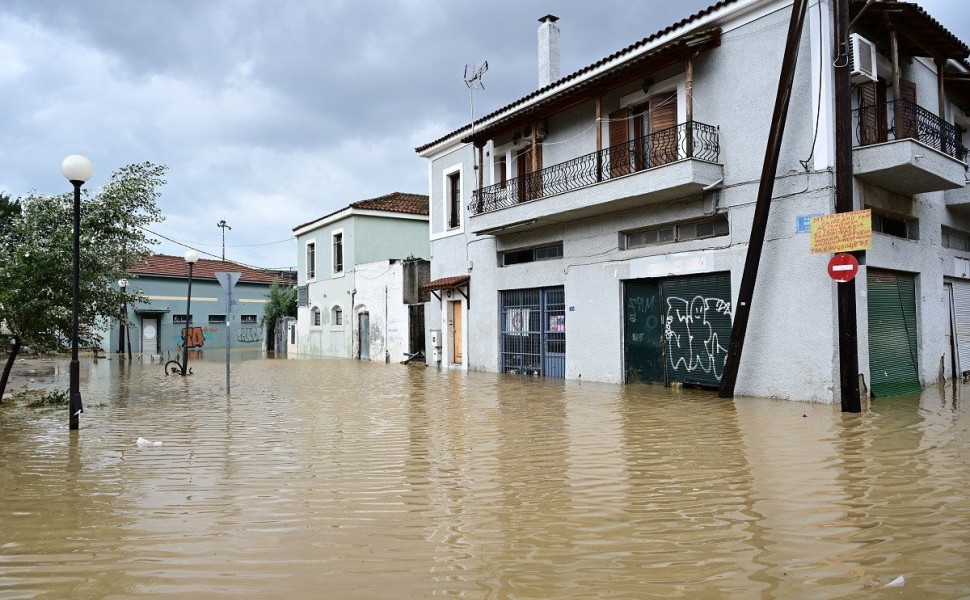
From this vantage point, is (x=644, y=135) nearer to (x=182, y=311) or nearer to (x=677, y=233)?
(x=677, y=233)

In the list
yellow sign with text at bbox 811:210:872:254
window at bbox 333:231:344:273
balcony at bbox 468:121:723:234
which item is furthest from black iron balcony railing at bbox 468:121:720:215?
window at bbox 333:231:344:273

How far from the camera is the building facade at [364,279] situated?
24.2 m

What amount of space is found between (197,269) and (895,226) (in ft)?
134

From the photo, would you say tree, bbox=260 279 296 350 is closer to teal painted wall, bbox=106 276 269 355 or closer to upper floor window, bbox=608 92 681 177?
teal painted wall, bbox=106 276 269 355

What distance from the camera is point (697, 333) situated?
13.0 m

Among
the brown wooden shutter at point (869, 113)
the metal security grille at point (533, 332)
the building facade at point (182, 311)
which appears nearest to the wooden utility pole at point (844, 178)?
the brown wooden shutter at point (869, 113)

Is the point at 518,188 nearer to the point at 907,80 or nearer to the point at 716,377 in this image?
the point at 716,377

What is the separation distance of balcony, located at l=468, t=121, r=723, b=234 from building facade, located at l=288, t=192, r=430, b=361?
22.3ft

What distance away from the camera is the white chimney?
744 inches

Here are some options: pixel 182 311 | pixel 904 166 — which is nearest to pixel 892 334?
pixel 904 166

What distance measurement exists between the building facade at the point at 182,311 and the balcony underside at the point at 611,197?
76.0 feet

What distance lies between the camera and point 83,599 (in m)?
3.36

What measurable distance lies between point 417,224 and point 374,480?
2520cm

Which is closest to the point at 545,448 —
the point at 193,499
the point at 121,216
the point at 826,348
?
the point at 193,499
